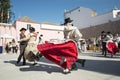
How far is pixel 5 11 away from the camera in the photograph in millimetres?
45594

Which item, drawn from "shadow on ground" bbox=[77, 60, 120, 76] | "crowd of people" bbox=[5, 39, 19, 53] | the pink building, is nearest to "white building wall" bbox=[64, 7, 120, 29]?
the pink building

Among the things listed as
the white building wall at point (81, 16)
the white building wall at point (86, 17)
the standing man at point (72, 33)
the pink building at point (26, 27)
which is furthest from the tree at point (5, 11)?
the standing man at point (72, 33)

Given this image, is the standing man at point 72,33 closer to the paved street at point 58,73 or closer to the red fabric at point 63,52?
the red fabric at point 63,52

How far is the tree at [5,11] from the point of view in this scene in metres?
44.5

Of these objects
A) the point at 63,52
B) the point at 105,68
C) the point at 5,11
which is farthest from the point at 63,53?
the point at 5,11

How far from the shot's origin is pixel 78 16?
59562 millimetres

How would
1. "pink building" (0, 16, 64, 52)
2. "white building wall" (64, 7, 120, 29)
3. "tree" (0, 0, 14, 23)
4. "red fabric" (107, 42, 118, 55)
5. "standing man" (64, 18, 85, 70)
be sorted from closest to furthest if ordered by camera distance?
"standing man" (64, 18, 85, 70), "red fabric" (107, 42, 118, 55), "pink building" (0, 16, 64, 52), "tree" (0, 0, 14, 23), "white building wall" (64, 7, 120, 29)

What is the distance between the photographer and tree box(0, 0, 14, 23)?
4453cm

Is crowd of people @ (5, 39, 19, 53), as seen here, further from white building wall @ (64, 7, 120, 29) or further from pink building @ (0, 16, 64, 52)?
white building wall @ (64, 7, 120, 29)

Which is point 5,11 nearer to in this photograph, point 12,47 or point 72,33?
point 12,47

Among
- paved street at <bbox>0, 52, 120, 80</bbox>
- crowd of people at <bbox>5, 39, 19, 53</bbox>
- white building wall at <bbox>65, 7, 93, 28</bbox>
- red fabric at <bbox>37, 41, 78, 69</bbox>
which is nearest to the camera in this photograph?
paved street at <bbox>0, 52, 120, 80</bbox>

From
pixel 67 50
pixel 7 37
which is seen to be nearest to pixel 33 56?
pixel 67 50

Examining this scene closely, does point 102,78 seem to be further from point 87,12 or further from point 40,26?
point 87,12

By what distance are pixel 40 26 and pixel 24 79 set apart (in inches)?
1561
